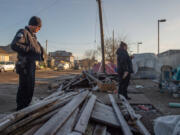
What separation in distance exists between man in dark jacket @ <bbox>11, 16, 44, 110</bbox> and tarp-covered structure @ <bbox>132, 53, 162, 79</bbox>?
13338 mm

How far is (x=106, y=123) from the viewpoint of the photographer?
2.23 meters

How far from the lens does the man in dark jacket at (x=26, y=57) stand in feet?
8.77

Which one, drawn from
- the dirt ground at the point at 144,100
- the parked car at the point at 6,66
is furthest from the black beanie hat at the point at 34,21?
the parked car at the point at 6,66

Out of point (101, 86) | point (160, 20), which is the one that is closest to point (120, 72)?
point (101, 86)

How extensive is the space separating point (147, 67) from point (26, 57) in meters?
13.8

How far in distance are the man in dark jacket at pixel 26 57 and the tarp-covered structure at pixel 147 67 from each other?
43.8 ft

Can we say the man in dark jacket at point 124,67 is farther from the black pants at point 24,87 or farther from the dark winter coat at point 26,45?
the black pants at point 24,87

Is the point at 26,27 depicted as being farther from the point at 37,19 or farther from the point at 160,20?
the point at 160,20

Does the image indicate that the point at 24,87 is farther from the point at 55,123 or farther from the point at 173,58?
the point at 173,58

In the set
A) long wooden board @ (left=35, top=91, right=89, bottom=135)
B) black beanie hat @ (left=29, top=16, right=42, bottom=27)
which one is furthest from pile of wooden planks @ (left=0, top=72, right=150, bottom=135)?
black beanie hat @ (left=29, top=16, right=42, bottom=27)

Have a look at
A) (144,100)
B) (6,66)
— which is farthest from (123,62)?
(6,66)

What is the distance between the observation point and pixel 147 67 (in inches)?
584

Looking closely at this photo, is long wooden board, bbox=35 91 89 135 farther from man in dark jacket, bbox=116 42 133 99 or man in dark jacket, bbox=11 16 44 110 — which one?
man in dark jacket, bbox=116 42 133 99

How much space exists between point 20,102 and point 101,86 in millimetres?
4058
